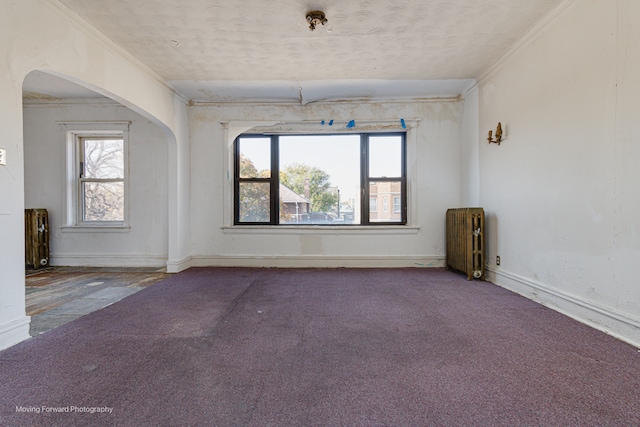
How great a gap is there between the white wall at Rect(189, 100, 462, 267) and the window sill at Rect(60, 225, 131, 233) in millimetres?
1104

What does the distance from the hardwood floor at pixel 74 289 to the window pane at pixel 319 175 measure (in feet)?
7.29

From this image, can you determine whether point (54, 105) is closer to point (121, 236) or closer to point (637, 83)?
point (121, 236)

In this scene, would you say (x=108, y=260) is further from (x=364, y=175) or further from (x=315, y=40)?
(x=315, y=40)

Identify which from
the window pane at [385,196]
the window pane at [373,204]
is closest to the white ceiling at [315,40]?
the window pane at [385,196]

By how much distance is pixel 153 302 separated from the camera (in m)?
2.75

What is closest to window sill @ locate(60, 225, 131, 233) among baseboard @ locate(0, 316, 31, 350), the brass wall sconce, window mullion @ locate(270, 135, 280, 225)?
window mullion @ locate(270, 135, 280, 225)

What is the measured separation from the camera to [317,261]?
14.4ft

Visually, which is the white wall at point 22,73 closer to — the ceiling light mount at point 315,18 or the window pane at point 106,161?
the window pane at point 106,161

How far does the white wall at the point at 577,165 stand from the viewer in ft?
6.15

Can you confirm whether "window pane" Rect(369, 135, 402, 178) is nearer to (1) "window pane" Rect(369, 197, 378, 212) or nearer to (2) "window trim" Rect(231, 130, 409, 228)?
(2) "window trim" Rect(231, 130, 409, 228)

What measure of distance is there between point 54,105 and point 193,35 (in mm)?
3330

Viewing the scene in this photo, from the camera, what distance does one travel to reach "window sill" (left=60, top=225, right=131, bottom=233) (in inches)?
175

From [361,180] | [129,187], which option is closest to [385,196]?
[361,180]

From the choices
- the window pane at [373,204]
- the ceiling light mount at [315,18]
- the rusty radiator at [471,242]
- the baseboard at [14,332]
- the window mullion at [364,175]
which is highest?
the ceiling light mount at [315,18]
